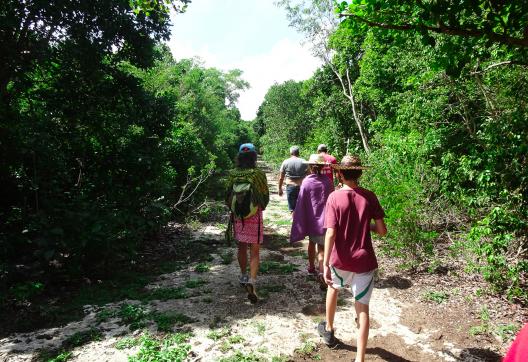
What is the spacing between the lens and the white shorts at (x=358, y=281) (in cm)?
279

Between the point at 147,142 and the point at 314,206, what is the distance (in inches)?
141

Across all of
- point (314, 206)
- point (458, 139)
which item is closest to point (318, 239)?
point (314, 206)

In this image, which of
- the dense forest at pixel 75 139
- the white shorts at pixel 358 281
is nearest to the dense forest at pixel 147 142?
the dense forest at pixel 75 139

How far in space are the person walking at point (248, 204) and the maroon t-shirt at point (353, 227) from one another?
1389 millimetres

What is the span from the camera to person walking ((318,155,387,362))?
2.80 metres


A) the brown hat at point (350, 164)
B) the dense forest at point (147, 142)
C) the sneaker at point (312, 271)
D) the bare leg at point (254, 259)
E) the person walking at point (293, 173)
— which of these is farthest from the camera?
the person walking at point (293, 173)

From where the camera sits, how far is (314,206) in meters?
4.43

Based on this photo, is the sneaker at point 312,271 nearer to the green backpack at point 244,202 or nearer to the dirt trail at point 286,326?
the dirt trail at point 286,326

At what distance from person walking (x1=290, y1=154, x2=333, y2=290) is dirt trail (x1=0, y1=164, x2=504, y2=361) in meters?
0.76

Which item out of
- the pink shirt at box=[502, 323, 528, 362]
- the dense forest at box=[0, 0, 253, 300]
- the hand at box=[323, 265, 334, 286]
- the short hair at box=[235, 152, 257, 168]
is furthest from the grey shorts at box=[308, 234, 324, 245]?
the pink shirt at box=[502, 323, 528, 362]

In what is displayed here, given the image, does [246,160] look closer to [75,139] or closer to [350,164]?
[350,164]

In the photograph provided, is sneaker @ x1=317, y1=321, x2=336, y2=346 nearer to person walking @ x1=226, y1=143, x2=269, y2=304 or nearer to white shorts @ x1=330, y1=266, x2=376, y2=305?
white shorts @ x1=330, y1=266, x2=376, y2=305

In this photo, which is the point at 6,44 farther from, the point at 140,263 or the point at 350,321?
the point at 350,321

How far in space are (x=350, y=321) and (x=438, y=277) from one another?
190cm
